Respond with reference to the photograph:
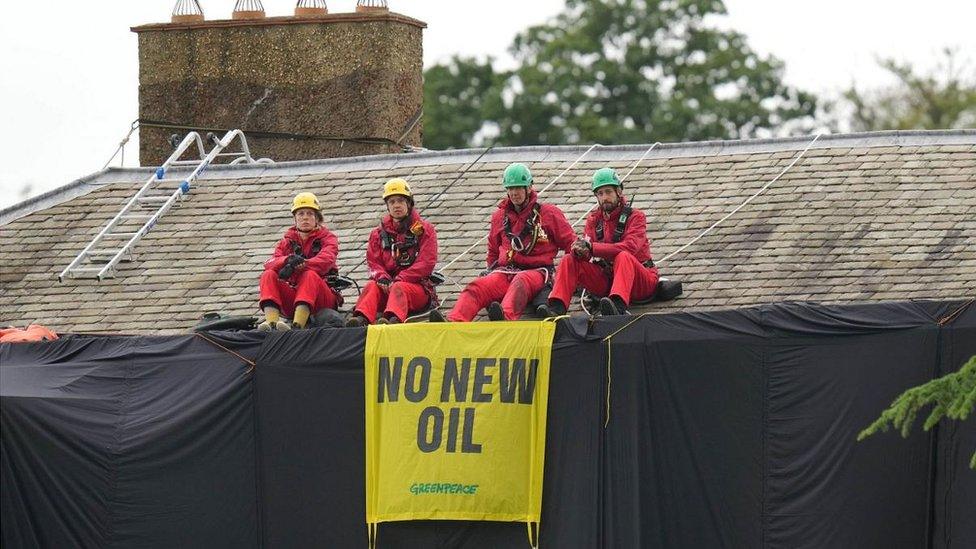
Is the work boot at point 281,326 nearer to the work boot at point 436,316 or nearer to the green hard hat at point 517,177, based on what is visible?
the work boot at point 436,316

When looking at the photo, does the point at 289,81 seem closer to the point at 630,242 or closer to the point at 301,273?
the point at 301,273

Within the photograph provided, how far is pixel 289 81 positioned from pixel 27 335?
19.5ft

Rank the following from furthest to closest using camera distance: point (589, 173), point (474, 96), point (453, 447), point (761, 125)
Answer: point (474, 96)
point (761, 125)
point (589, 173)
point (453, 447)

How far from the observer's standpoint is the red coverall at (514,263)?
15195 millimetres

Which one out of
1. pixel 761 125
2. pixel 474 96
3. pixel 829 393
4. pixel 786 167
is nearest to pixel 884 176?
pixel 786 167

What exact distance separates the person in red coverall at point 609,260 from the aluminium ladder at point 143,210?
191 inches

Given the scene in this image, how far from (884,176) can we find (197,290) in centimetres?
573

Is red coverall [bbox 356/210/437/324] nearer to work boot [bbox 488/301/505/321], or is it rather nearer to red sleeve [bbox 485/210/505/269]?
red sleeve [bbox 485/210/505/269]

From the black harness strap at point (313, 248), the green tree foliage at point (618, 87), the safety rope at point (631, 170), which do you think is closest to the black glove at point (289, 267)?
the black harness strap at point (313, 248)

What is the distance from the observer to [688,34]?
152 feet

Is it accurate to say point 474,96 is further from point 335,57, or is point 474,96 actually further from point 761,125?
point 335,57

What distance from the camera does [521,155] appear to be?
18766mm

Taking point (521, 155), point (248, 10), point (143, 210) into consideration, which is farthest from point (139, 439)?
point (248, 10)

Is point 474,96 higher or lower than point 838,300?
higher
